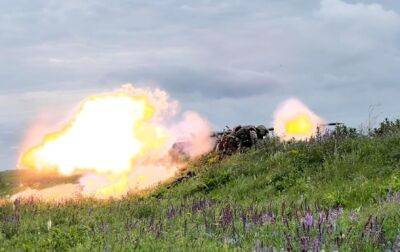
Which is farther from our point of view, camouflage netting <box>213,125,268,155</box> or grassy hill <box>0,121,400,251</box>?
camouflage netting <box>213,125,268,155</box>

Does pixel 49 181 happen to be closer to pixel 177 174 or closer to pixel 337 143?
pixel 177 174

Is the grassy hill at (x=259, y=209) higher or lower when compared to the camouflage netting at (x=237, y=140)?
lower

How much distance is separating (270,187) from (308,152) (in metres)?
3.40

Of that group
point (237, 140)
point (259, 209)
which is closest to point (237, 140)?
point (237, 140)

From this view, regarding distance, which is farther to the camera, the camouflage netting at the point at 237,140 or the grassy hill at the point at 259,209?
the camouflage netting at the point at 237,140

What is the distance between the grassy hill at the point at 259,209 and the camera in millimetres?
8453

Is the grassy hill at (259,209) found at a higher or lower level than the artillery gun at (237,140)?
lower

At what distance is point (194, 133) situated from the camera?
108 ft

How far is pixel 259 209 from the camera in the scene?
13.8 m

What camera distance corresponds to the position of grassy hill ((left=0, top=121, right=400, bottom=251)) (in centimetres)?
845

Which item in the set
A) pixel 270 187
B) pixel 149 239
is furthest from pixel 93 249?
pixel 270 187

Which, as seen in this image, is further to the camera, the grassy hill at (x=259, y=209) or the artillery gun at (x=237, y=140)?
the artillery gun at (x=237, y=140)

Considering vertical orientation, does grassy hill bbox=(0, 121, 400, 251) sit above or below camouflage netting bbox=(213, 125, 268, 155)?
below

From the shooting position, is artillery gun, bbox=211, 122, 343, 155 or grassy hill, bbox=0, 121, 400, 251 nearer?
grassy hill, bbox=0, 121, 400, 251
